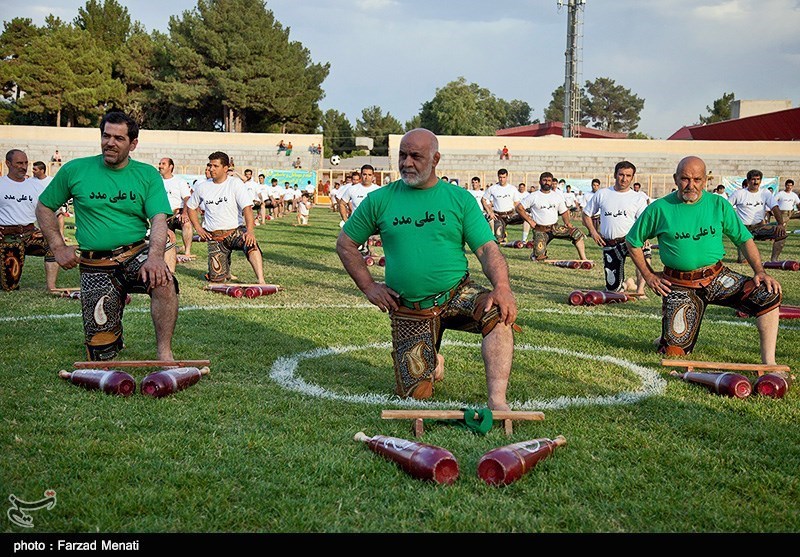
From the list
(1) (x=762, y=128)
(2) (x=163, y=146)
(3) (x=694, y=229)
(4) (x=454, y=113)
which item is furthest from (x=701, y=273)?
(4) (x=454, y=113)

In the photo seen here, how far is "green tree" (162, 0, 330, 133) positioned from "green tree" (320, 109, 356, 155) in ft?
73.4

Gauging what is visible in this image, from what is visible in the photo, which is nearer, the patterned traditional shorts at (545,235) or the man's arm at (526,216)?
the patterned traditional shorts at (545,235)

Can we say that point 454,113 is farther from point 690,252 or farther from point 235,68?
point 690,252

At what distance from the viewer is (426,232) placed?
6.00m

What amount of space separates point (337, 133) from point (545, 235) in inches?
3276

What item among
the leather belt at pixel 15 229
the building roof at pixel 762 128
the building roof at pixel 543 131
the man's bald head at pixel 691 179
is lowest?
the leather belt at pixel 15 229

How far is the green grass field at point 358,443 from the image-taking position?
12.8ft

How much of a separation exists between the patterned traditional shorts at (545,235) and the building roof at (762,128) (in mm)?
47774

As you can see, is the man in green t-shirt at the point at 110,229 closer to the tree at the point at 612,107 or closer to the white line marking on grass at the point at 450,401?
the white line marking on grass at the point at 450,401

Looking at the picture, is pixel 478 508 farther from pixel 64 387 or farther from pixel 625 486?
pixel 64 387

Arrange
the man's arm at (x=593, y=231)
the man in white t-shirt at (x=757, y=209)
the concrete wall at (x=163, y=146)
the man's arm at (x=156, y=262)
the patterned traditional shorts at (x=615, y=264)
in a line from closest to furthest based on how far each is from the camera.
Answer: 1. the man's arm at (x=156, y=262)
2. the patterned traditional shorts at (x=615, y=264)
3. the man's arm at (x=593, y=231)
4. the man in white t-shirt at (x=757, y=209)
5. the concrete wall at (x=163, y=146)

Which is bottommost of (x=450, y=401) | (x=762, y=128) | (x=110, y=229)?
(x=450, y=401)

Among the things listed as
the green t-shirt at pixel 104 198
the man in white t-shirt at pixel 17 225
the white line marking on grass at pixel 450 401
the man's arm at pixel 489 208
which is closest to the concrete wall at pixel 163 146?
the man's arm at pixel 489 208

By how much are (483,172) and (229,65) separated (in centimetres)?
2606
